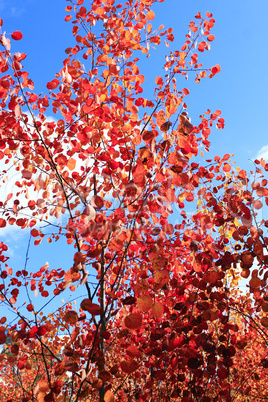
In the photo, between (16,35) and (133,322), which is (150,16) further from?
(133,322)

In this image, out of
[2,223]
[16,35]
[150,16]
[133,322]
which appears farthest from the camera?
[150,16]

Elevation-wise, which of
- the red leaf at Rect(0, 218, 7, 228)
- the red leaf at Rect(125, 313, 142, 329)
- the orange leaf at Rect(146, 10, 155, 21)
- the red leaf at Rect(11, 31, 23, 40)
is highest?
the orange leaf at Rect(146, 10, 155, 21)

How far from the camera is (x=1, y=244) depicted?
4535mm

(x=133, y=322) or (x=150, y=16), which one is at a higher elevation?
(x=150, y=16)

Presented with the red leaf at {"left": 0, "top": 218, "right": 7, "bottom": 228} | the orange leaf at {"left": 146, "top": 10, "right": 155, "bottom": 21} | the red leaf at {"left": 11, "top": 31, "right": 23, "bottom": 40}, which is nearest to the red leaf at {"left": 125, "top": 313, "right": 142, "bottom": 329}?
the red leaf at {"left": 0, "top": 218, "right": 7, "bottom": 228}

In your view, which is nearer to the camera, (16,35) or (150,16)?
(16,35)

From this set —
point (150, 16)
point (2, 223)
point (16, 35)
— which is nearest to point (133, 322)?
point (2, 223)

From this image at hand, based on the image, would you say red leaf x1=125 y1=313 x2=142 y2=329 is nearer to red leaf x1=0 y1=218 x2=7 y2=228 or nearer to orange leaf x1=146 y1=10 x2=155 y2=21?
red leaf x1=0 y1=218 x2=7 y2=228

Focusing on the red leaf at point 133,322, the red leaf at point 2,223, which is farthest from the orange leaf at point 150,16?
the red leaf at point 133,322

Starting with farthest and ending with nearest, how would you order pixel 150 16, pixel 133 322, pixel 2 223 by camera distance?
1. pixel 150 16
2. pixel 2 223
3. pixel 133 322

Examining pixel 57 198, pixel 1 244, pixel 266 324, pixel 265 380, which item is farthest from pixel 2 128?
pixel 265 380

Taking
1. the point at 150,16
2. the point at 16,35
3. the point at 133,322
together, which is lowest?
the point at 133,322

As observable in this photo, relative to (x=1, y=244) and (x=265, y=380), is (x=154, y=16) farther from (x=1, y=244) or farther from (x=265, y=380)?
(x=265, y=380)

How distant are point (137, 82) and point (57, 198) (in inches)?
78.1
